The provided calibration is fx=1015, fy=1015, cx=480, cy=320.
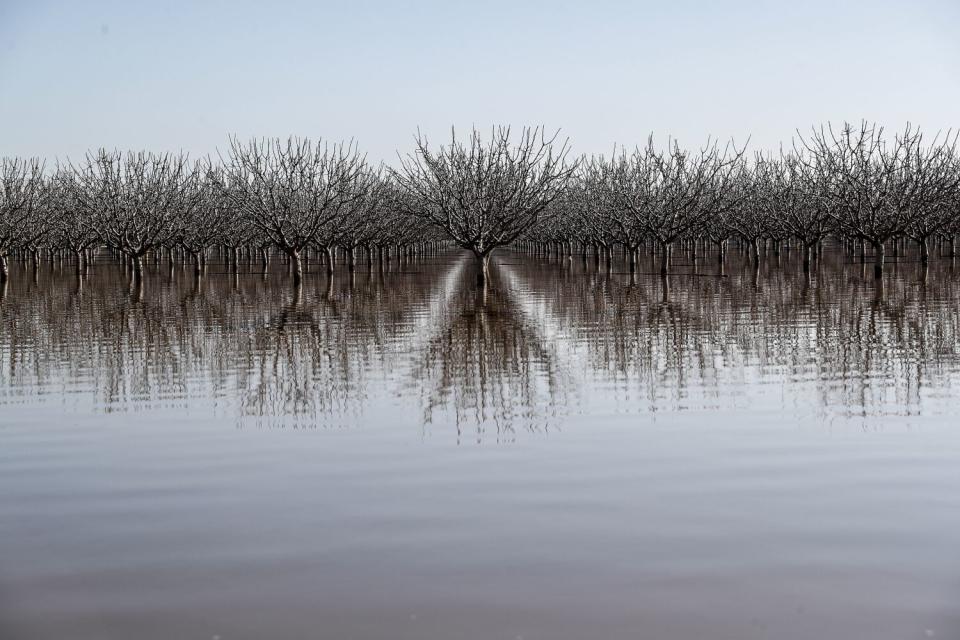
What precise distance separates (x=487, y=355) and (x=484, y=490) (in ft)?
25.7

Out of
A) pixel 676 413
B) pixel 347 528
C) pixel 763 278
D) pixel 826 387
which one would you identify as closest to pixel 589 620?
pixel 347 528

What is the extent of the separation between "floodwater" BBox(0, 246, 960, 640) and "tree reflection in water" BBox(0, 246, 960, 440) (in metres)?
0.09

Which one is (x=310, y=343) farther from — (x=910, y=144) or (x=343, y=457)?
(x=910, y=144)

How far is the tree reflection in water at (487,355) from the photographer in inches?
404

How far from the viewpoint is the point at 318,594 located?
4.71m

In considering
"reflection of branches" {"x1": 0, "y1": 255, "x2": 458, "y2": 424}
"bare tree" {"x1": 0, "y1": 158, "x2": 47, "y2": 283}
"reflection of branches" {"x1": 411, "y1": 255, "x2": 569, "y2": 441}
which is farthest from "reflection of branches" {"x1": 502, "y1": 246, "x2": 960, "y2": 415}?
"bare tree" {"x1": 0, "y1": 158, "x2": 47, "y2": 283}

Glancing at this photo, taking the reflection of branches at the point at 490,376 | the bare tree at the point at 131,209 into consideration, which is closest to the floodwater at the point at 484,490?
the reflection of branches at the point at 490,376

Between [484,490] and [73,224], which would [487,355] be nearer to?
[484,490]

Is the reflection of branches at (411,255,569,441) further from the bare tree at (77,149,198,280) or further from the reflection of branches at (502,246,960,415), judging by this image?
the bare tree at (77,149,198,280)

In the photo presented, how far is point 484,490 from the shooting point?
666 cm

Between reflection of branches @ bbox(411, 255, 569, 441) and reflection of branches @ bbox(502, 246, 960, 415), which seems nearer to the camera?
reflection of branches @ bbox(411, 255, 569, 441)

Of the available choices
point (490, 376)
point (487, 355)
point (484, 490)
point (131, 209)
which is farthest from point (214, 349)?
point (131, 209)

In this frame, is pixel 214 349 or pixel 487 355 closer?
pixel 487 355

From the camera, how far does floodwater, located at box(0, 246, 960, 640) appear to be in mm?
4500
